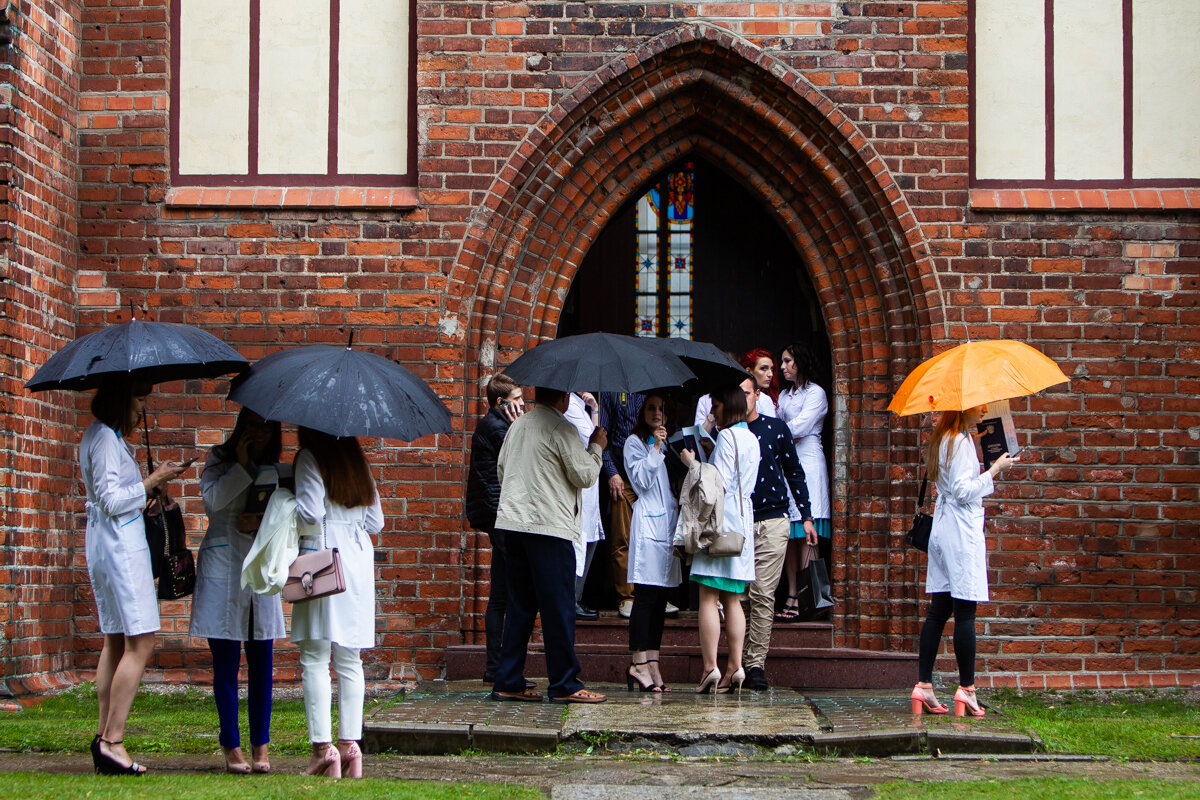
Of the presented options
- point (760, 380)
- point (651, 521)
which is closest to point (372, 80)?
point (760, 380)

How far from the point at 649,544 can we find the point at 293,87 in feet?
13.4

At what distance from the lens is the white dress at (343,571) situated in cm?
542

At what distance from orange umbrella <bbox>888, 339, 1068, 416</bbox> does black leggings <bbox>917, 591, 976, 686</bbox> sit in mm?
1025

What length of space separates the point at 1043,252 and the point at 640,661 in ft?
12.7

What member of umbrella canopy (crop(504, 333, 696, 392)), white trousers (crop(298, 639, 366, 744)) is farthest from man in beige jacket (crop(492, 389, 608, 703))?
white trousers (crop(298, 639, 366, 744))

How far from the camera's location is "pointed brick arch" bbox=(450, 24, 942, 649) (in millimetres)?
8836

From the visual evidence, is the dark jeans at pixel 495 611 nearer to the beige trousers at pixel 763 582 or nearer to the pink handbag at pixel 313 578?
the beige trousers at pixel 763 582

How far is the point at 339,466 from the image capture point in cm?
555

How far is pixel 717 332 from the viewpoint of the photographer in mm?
10281

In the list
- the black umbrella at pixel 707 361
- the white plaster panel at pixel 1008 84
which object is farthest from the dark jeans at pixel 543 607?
the white plaster panel at pixel 1008 84

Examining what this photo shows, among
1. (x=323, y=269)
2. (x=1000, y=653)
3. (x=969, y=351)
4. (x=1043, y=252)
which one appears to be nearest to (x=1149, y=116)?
(x=1043, y=252)

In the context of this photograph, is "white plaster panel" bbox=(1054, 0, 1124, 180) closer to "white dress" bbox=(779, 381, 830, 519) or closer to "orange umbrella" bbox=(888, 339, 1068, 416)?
"white dress" bbox=(779, 381, 830, 519)

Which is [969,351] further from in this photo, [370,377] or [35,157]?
[35,157]

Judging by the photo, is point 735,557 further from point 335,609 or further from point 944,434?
point 335,609
